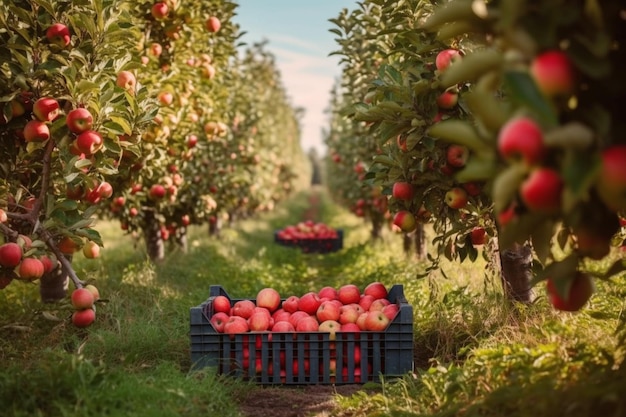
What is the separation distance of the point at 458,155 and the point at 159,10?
4.33 meters

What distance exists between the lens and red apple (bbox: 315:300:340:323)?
4.79 metres

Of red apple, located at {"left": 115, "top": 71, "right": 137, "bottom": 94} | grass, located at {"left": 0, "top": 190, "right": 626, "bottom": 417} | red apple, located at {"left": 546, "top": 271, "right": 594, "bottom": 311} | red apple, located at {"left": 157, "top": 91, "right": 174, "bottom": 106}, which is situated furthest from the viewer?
red apple, located at {"left": 157, "top": 91, "right": 174, "bottom": 106}

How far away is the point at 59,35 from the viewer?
493 cm

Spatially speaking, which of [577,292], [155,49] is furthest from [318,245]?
[577,292]

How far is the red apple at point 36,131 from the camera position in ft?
15.9

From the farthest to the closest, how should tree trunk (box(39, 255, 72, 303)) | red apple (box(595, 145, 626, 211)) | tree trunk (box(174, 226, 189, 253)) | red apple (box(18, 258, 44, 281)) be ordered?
tree trunk (box(174, 226, 189, 253)) → tree trunk (box(39, 255, 72, 303)) → red apple (box(18, 258, 44, 281)) → red apple (box(595, 145, 626, 211))

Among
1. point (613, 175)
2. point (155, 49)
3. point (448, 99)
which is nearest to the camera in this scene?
point (613, 175)

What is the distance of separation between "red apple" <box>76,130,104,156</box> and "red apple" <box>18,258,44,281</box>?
86 cm

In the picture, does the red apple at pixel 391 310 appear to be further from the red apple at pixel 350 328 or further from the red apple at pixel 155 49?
the red apple at pixel 155 49

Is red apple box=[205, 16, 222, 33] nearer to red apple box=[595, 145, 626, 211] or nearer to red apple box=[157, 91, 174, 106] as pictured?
red apple box=[157, 91, 174, 106]

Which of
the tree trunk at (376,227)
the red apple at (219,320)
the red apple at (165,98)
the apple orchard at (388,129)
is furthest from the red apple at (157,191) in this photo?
the tree trunk at (376,227)

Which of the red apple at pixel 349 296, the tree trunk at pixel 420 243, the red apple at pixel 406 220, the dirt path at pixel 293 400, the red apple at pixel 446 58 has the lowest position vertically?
the dirt path at pixel 293 400

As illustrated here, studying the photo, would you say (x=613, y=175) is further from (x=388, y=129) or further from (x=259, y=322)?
(x=259, y=322)

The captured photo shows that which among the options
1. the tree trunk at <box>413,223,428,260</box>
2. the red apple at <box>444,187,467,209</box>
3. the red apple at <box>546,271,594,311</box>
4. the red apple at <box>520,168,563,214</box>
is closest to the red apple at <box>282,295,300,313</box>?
the red apple at <box>444,187,467,209</box>
